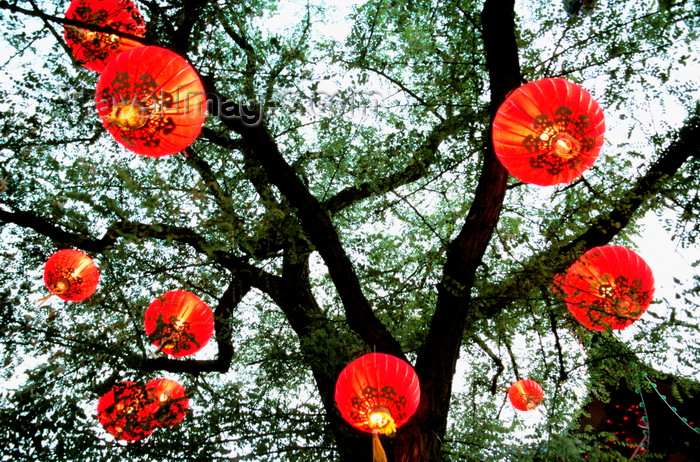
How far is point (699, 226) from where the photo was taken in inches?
157

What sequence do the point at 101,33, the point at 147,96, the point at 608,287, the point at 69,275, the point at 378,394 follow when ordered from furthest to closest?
the point at 69,275 < the point at 101,33 < the point at 608,287 < the point at 378,394 < the point at 147,96

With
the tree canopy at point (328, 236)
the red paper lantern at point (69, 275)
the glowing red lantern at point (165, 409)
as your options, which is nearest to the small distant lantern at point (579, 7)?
the tree canopy at point (328, 236)

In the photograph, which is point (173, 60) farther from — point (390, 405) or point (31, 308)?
point (31, 308)

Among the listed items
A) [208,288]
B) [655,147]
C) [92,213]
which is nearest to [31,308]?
[92,213]

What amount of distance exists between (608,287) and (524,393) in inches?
127

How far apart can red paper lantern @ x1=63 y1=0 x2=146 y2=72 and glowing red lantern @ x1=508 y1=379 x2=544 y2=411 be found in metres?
6.24

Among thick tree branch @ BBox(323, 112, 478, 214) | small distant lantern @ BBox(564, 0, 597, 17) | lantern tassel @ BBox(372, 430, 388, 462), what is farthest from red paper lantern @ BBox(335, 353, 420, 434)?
small distant lantern @ BBox(564, 0, 597, 17)

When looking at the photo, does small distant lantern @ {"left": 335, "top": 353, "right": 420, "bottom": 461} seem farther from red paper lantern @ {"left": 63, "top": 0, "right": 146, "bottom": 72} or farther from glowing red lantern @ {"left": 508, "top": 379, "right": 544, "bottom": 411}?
glowing red lantern @ {"left": 508, "top": 379, "right": 544, "bottom": 411}

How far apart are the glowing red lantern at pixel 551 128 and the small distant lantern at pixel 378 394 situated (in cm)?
177

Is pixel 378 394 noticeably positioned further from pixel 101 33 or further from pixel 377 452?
pixel 101 33

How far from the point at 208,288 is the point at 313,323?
138 centimetres

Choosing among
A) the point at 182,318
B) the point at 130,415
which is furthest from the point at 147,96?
the point at 130,415

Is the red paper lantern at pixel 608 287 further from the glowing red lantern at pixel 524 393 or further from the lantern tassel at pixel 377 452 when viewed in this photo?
the glowing red lantern at pixel 524 393

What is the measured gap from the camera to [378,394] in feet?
10.2
